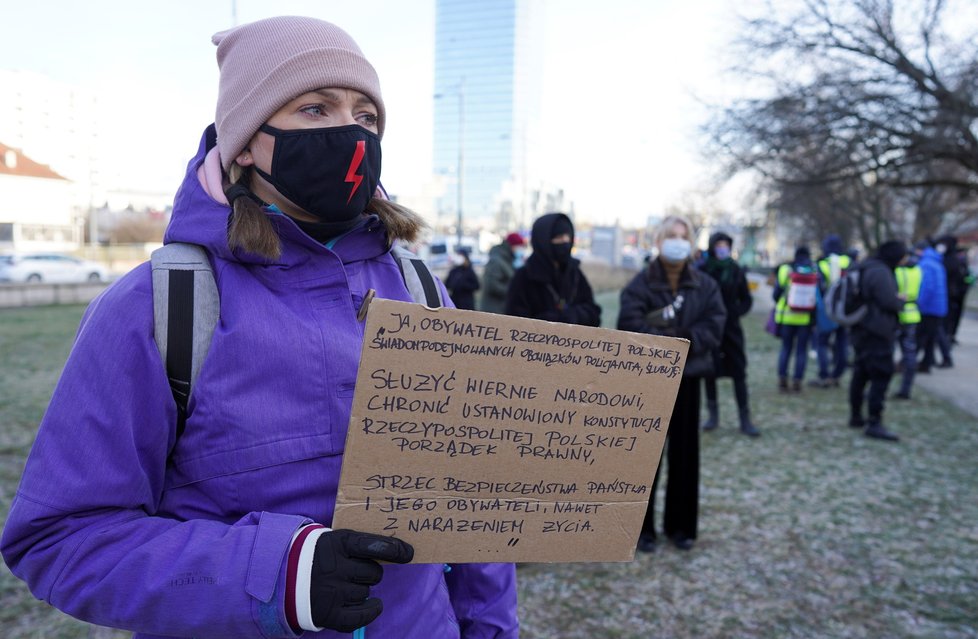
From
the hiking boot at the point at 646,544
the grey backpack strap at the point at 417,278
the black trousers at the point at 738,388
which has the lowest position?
the hiking boot at the point at 646,544

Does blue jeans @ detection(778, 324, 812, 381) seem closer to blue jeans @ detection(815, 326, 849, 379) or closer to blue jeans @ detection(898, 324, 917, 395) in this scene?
blue jeans @ detection(815, 326, 849, 379)

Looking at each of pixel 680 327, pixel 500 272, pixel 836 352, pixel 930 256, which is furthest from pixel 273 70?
pixel 930 256

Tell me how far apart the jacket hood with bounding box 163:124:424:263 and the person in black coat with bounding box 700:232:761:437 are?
18.8ft

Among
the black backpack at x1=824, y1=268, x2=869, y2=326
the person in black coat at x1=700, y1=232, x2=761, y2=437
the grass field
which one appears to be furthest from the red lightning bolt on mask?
the black backpack at x1=824, y1=268, x2=869, y2=326

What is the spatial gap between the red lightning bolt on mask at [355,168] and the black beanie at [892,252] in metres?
6.93

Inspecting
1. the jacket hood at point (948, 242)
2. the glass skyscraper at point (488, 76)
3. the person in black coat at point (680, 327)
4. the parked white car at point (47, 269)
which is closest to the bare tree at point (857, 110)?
the jacket hood at point (948, 242)

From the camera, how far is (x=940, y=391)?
9266 mm

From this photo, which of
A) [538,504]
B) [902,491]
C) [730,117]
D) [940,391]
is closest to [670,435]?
[902,491]

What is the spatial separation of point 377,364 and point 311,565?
34cm

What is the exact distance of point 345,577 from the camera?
1133 mm

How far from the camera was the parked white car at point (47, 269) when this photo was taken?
27062 millimetres

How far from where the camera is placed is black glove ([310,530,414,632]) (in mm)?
1124

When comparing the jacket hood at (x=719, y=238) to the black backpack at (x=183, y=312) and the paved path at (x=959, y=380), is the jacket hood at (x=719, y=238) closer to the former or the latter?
the paved path at (x=959, y=380)

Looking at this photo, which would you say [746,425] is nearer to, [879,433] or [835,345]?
[879,433]
